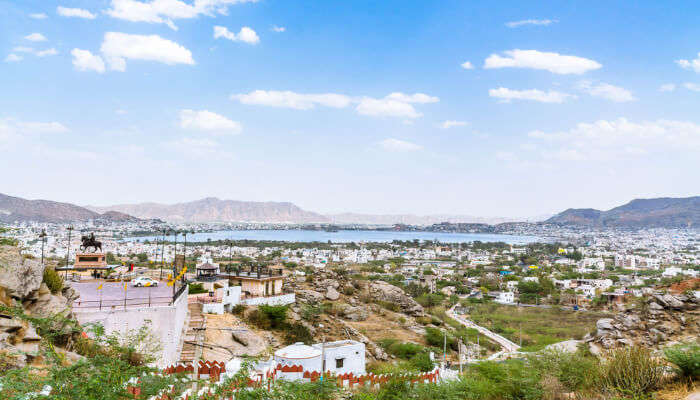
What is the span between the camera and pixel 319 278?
33.2m

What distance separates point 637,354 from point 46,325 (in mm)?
10044

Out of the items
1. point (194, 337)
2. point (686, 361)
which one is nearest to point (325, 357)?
point (194, 337)

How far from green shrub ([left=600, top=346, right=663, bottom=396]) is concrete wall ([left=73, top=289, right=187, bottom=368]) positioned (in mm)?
9496

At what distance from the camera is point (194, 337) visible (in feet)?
48.9

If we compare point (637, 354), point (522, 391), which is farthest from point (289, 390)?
point (637, 354)

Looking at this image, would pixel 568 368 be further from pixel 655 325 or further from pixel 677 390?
pixel 655 325

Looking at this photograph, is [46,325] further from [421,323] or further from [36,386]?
[421,323]

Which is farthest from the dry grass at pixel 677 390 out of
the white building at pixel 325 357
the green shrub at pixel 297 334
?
the green shrub at pixel 297 334

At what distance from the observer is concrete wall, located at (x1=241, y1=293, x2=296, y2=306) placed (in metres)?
22.0

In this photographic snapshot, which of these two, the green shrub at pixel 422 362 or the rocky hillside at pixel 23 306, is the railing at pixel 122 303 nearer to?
the rocky hillside at pixel 23 306

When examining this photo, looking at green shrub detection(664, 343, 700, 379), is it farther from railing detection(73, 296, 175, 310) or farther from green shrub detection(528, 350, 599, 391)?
railing detection(73, 296, 175, 310)

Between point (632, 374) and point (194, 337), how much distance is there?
12.5 metres

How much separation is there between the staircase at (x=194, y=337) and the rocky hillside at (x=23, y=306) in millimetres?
4071

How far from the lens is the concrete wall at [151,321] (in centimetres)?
1092
